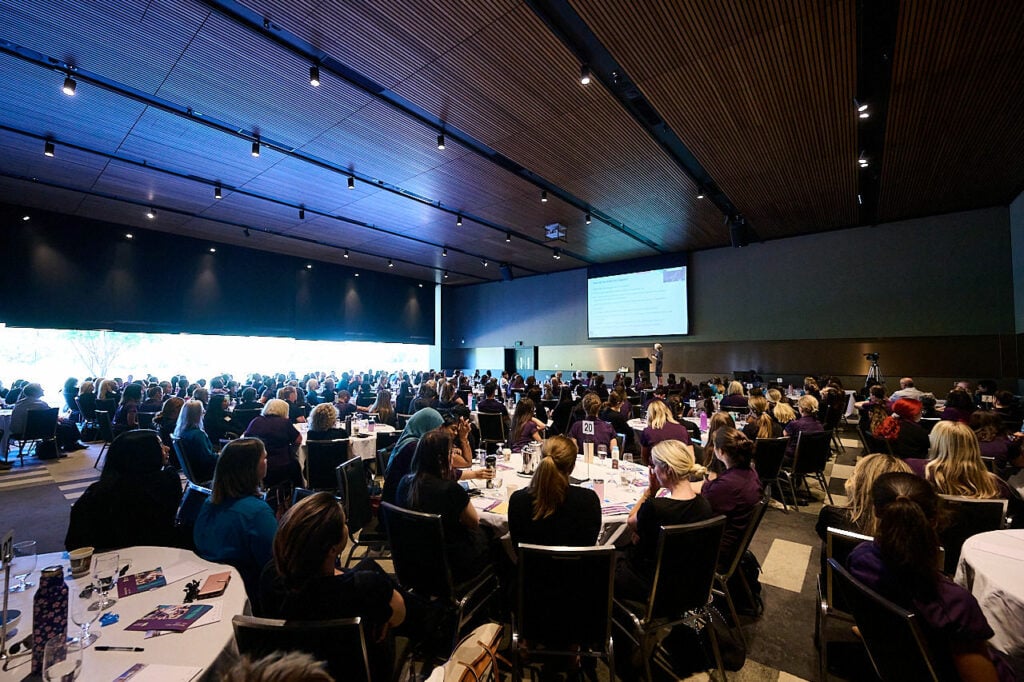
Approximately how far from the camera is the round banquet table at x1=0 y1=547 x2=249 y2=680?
1.43 meters

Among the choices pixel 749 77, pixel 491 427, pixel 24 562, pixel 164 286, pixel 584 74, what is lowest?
pixel 491 427

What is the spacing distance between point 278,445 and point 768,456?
5579 mm

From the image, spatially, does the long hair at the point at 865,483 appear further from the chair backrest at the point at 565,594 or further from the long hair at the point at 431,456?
the long hair at the point at 431,456

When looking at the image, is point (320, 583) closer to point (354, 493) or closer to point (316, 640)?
point (316, 640)

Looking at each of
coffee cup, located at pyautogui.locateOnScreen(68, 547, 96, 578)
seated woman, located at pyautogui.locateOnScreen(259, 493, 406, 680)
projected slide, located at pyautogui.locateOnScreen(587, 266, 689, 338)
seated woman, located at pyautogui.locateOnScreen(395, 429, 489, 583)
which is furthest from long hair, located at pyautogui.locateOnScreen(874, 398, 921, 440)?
projected slide, located at pyautogui.locateOnScreen(587, 266, 689, 338)

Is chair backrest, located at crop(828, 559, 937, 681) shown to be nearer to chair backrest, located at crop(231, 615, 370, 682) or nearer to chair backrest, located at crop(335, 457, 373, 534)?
chair backrest, located at crop(231, 615, 370, 682)

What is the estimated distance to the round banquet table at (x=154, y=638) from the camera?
1429 mm

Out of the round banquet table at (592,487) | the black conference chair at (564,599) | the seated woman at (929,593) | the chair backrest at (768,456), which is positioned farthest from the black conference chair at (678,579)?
the chair backrest at (768,456)

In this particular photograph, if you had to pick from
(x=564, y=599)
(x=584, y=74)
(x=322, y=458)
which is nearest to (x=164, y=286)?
(x=322, y=458)

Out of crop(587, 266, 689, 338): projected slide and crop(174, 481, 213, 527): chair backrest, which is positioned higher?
crop(587, 266, 689, 338): projected slide

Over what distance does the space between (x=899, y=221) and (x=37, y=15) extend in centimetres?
1594

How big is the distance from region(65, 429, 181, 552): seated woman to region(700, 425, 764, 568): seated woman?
3253mm

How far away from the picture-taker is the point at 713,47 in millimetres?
4734

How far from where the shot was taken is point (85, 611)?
1705 mm
